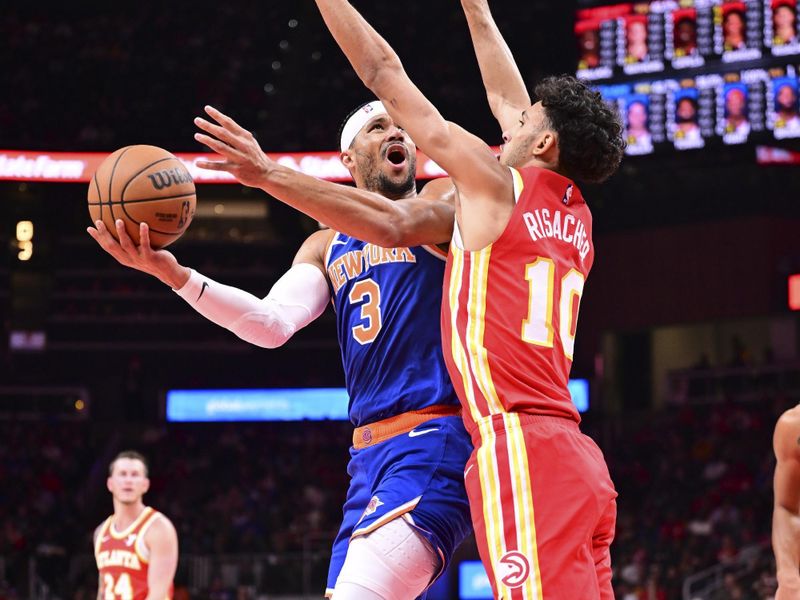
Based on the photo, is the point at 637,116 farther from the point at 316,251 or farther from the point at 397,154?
the point at 316,251

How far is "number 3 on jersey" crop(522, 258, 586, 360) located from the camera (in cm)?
351

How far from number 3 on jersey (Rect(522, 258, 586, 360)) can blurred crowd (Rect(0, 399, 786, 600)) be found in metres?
11.7

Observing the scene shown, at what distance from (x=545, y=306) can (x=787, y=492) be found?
217 cm

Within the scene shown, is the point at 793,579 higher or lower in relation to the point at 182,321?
lower

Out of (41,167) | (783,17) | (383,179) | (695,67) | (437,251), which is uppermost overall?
(783,17)

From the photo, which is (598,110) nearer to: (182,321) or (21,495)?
(21,495)

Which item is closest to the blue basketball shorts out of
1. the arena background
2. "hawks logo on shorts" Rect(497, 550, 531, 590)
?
"hawks logo on shorts" Rect(497, 550, 531, 590)

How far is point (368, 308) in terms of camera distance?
14.0 ft

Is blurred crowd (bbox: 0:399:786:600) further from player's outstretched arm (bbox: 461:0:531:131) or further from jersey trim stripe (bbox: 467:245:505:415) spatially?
jersey trim stripe (bbox: 467:245:505:415)

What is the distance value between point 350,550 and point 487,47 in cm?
199

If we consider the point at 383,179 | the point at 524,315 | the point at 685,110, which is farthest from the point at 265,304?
the point at 685,110

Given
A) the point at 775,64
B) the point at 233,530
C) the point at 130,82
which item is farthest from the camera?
the point at 130,82

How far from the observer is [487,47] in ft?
15.0

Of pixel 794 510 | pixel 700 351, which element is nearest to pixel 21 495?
pixel 700 351
